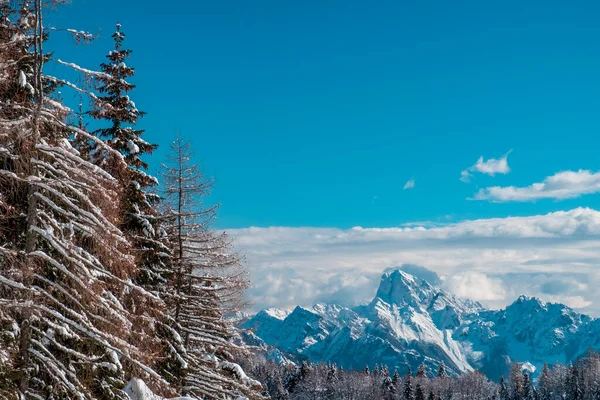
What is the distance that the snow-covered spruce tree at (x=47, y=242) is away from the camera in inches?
310

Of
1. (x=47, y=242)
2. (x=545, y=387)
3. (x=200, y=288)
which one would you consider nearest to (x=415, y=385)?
(x=545, y=387)

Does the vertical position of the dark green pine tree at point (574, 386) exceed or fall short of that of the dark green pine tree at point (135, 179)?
it falls short

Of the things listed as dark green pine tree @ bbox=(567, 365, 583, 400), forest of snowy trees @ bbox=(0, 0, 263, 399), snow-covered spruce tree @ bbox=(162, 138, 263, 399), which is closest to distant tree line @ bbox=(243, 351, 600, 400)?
dark green pine tree @ bbox=(567, 365, 583, 400)

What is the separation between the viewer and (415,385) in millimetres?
142375

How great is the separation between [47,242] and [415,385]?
145 m

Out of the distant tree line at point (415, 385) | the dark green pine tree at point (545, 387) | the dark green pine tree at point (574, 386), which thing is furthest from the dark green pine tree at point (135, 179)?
the dark green pine tree at point (545, 387)

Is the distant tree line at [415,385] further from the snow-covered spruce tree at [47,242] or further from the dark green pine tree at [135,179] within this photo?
the snow-covered spruce tree at [47,242]

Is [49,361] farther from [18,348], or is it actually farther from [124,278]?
[124,278]

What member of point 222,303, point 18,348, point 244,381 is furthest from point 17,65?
point 244,381

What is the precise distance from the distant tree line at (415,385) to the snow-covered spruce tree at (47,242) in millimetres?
105014

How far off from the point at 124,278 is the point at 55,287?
128 centimetres

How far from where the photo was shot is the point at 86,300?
8.38m

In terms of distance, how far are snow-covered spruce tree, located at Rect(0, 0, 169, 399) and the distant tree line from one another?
345 ft

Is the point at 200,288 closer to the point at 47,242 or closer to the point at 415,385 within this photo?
the point at 47,242
